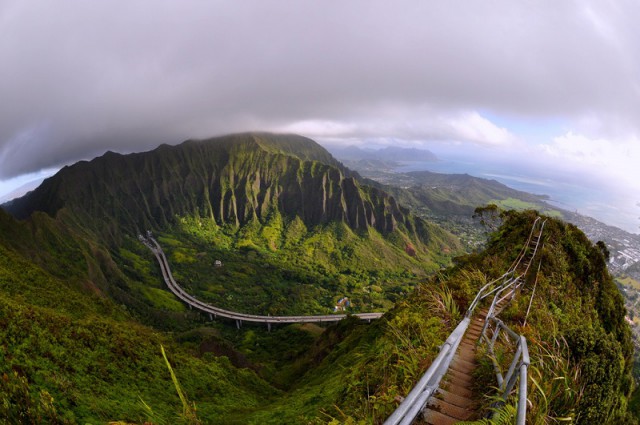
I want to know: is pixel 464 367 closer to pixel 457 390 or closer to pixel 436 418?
pixel 457 390

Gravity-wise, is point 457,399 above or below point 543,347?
below

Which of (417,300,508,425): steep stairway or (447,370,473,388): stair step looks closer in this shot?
(417,300,508,425): steep stairway

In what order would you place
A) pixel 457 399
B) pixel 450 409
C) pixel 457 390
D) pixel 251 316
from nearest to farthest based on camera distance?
pixel 450 409, pixel 457 399, pixel 457 390, pixel 251 316

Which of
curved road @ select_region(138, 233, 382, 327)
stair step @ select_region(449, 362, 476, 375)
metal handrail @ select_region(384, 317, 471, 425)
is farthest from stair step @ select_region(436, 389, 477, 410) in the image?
curved road @ select_region(138, 233, 382, 327)

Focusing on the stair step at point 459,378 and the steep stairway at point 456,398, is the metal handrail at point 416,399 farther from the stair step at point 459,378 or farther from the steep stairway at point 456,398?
the stair step at point 459,378

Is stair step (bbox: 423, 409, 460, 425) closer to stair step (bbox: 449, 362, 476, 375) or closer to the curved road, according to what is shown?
stair step (bbox: 449, 362, 476, 375)

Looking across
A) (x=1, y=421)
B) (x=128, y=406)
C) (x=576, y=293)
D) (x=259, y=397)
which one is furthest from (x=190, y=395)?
(x=576, y=293)

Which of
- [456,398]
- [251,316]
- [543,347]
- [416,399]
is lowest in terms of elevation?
[251,316]

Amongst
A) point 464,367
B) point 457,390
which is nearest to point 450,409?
point 457,390

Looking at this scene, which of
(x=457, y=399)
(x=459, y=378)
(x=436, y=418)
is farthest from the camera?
(x=459, y=378)

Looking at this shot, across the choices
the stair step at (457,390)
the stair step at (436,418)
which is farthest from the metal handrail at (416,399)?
the stair step at (457,390)

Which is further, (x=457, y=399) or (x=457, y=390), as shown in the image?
(x=457, y=390)

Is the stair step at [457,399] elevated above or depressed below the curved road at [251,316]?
above
